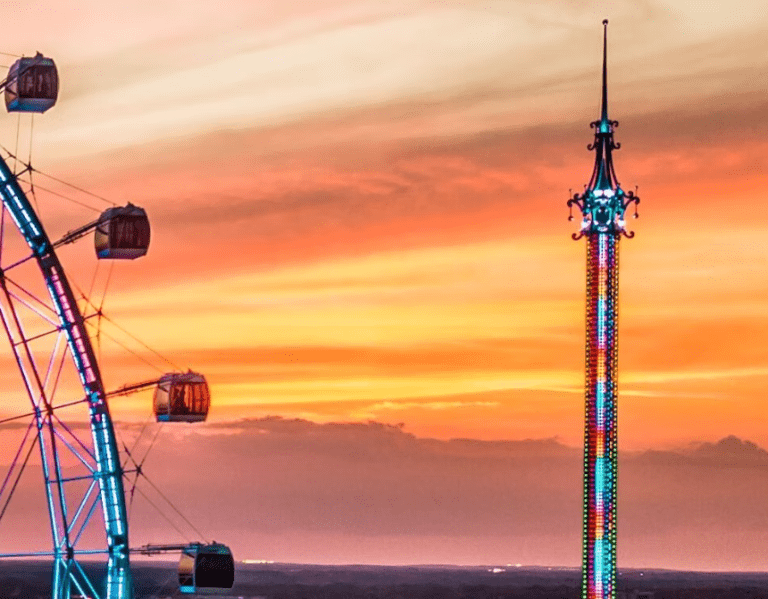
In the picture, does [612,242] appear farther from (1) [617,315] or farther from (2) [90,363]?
(2) [90,363]

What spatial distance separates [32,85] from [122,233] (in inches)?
293

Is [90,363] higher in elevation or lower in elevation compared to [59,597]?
higher

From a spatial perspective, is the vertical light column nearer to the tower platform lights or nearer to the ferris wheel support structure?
the tower platform lights

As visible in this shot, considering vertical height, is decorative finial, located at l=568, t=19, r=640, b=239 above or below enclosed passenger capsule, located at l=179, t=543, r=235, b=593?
above

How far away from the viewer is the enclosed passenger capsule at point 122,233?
304ft

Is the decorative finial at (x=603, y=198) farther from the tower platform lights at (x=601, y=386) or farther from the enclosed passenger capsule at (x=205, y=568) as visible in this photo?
the enclosed passenger capsule at (x=205, y=568)

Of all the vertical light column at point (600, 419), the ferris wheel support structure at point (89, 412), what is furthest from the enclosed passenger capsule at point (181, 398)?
the vertical light column at point (600, 419)

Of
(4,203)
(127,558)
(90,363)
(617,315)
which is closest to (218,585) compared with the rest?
(127,558)

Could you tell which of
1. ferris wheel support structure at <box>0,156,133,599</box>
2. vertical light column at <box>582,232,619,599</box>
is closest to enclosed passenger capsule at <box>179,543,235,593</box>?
ferris wheel support structure at <box>0,156,133,599</box>

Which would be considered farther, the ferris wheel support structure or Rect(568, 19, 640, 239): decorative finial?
Rect(568, 19, 640, 239): decorative finial

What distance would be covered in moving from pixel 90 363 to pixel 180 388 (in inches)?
252

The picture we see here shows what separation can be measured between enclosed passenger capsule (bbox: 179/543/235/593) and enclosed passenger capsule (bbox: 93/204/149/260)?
1358 centimetres

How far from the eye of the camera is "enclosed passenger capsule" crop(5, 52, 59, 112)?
3551 inches

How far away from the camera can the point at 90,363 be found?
91938 millimetres
